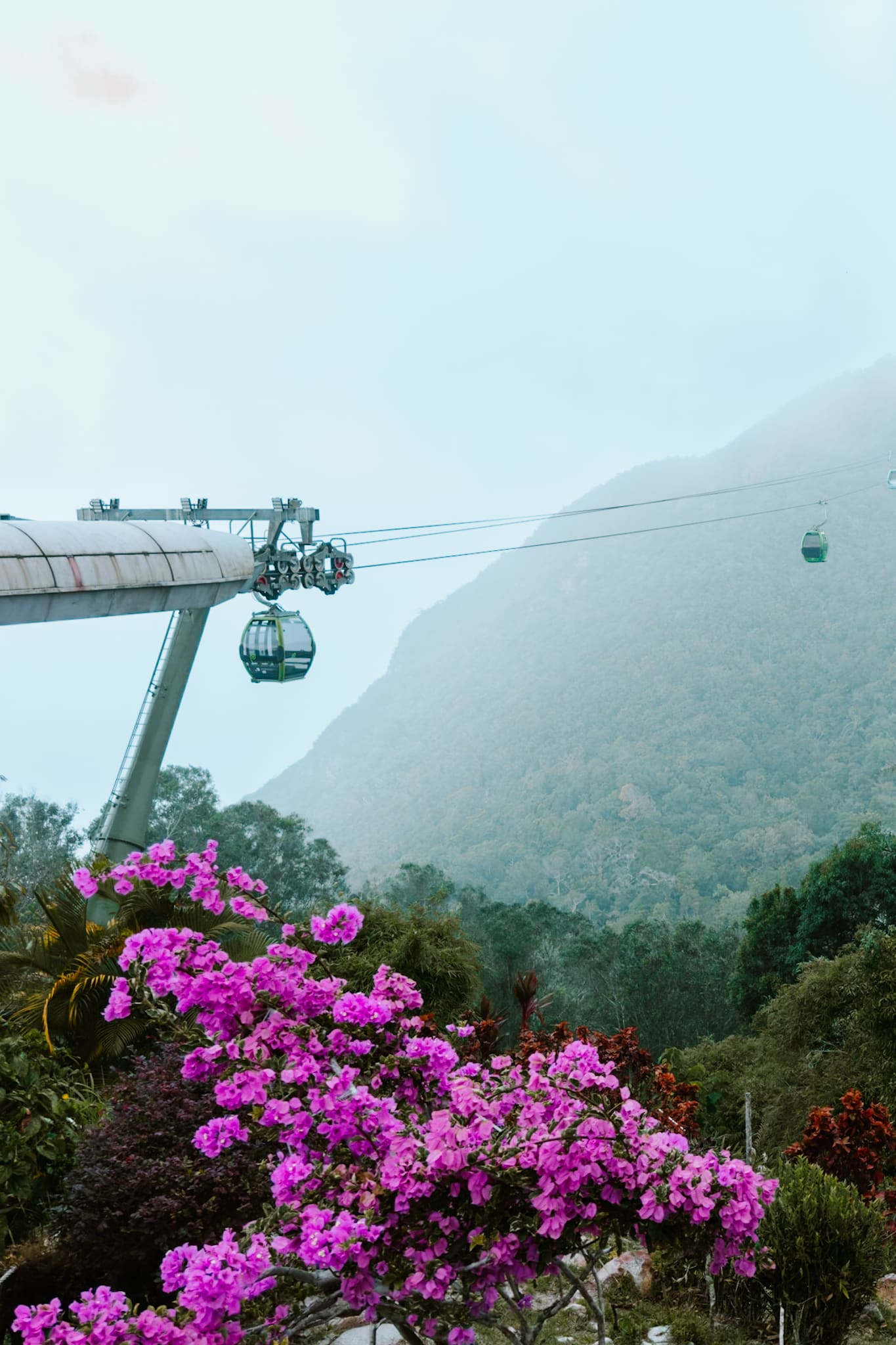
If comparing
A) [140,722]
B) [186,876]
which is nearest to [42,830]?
[140,722]

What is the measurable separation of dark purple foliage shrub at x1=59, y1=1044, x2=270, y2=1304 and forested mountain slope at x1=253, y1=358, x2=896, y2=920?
48084mm

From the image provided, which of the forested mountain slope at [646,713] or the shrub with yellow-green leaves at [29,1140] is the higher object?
the forested mountain slope at [646,713]

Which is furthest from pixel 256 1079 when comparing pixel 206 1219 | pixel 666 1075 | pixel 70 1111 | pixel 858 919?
pixel 858 919

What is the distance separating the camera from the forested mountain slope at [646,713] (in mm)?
60312

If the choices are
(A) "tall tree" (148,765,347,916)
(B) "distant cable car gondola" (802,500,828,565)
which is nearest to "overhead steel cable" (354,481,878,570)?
(B) "distant cable car gondola" (802,500,828,565)

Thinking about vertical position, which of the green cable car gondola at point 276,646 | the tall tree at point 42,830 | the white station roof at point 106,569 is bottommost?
the white station roof at point 106,569

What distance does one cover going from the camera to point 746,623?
3285 inches

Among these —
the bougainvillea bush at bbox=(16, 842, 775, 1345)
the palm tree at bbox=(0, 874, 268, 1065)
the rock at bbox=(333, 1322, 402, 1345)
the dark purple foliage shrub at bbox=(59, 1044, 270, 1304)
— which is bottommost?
the rock at bbox=(333, 1322, 402, 1345)

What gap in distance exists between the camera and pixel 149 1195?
4.18 m

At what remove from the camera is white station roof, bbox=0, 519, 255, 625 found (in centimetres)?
355

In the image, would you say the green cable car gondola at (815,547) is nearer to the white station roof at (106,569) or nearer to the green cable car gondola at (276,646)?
the green cable car gondola at (276,646)

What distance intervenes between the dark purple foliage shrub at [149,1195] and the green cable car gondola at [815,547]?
542 inches

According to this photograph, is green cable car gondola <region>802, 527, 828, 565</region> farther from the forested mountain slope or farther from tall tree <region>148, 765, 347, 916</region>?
the forested mountain slope

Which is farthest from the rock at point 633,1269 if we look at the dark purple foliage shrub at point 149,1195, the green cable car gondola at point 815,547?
the green cable car gondola at point 815,547
